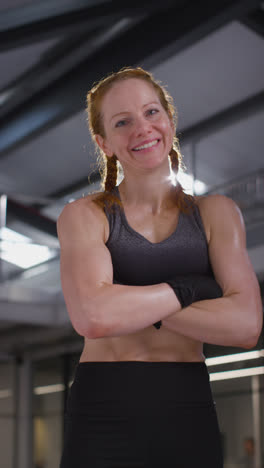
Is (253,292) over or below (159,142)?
below

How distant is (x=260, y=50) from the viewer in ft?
23.6

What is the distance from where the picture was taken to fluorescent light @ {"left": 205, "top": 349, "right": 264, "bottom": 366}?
360 inches

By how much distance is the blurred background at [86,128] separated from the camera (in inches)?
215

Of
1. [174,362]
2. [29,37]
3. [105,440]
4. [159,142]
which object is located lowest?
[105,440]

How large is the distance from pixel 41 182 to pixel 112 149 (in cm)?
937

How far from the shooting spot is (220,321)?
121 centimetres

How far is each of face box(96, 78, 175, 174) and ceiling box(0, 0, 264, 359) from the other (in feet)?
7.63

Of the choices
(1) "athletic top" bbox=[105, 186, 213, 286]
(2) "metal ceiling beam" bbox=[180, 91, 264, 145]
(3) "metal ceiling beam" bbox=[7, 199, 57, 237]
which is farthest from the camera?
(2) "metal ceiling beam" bbox=[180, 91, 264, 145]

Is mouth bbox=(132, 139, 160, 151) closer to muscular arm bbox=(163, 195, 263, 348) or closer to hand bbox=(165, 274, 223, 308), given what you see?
muscular arm bbox=(163, 195, 263, 348)

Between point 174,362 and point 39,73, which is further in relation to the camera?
point 39,73

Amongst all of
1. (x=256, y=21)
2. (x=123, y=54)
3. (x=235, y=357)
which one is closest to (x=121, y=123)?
(x=123, y=54)

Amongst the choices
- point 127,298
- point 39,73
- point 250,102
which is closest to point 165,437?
point 127,298

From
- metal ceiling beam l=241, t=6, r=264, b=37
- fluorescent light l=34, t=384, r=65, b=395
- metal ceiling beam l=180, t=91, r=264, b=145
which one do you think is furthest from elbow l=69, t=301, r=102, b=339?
fluorescent light l=34, t=384, r=65, b=395

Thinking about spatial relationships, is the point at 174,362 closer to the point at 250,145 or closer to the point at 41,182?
the point at 250,145
